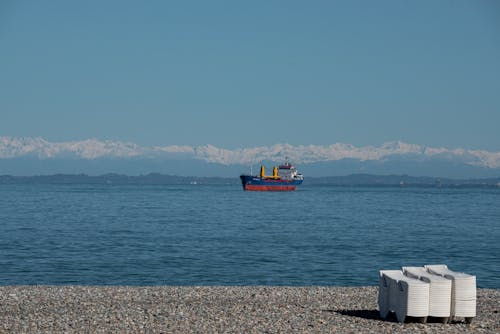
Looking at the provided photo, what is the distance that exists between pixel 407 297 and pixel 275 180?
490 feet

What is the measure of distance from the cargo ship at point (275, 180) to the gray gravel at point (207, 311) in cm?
14152

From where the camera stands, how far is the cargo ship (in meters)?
160

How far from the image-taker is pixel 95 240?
41625 mm

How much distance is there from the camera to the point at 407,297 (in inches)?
484

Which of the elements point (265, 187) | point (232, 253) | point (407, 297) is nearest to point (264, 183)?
point (265, 187)

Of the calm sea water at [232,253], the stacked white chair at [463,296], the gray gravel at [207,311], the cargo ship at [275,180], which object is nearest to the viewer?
the gray gravel at [207,311]

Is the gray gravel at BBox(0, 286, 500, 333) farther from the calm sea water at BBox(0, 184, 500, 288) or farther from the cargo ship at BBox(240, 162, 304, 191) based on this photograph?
the cargo ship at BBox(240, 162, 304, 191)

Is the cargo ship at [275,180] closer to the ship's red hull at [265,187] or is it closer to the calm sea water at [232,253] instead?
the ship's red hull at [265,187]

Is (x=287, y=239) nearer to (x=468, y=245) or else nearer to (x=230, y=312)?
(x=468, y=245)

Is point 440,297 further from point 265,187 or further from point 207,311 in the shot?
point 265,187

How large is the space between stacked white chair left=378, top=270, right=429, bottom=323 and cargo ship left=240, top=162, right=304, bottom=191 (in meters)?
145

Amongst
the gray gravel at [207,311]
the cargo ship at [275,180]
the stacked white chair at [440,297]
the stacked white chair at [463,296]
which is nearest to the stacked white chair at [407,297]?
the stacked white chair at [440,297]

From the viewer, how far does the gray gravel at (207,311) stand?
12023 mm

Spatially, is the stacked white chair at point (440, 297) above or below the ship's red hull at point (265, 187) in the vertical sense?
above
